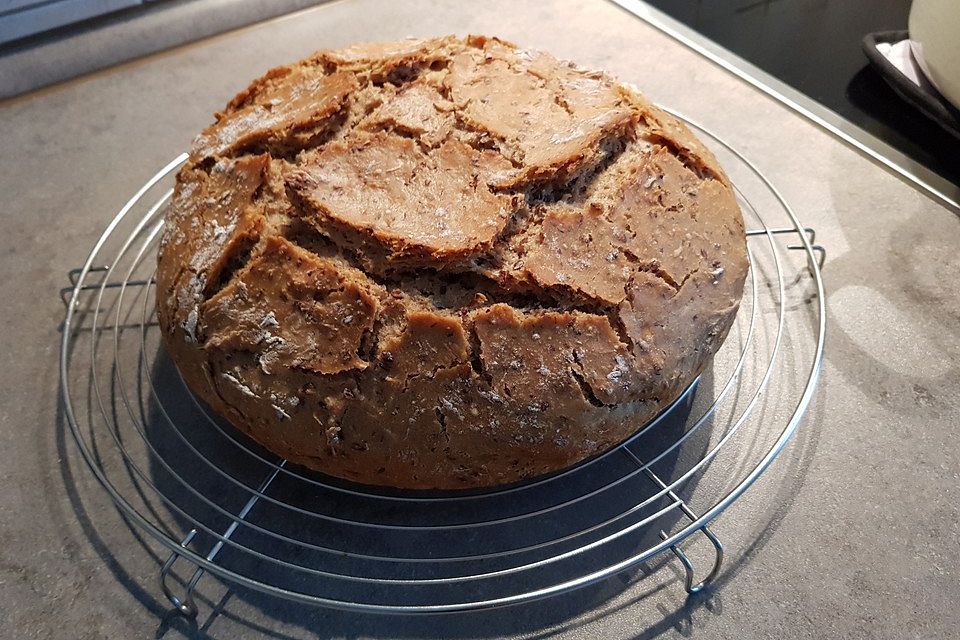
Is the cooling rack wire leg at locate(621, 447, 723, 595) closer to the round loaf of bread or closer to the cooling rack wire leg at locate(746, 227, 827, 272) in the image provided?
the round loaf of bread

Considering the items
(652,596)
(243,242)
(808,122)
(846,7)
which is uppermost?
(243,242)

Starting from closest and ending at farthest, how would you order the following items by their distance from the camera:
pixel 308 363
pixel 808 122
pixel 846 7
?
pixel 308 363
pixel 808 122
pixel 846 7

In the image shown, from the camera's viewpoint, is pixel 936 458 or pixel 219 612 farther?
pixel 936 458

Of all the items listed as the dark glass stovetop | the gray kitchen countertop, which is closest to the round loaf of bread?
the gray kitchen countertop

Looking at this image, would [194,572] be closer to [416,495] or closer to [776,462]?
[416,495]

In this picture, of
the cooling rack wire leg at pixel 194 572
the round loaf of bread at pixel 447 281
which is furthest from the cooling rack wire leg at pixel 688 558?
the cooling rack wire leg at pixel 194 572

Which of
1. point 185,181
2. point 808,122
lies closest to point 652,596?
point 185,181

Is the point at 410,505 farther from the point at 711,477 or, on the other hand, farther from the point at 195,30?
the point at 195,30
